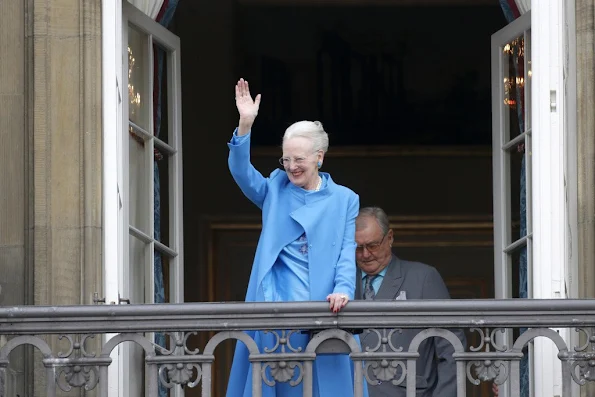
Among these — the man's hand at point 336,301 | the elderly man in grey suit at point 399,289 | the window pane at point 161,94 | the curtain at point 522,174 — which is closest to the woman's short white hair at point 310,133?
the man's hand at point 336,301

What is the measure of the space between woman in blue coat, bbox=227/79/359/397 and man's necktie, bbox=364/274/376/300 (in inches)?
43.1

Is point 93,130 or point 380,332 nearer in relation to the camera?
point 380,332

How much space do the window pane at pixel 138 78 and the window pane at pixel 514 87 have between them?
1.79 m

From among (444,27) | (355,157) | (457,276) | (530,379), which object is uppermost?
(444,27)

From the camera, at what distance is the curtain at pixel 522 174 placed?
28.5 ft

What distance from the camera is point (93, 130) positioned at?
854 cm

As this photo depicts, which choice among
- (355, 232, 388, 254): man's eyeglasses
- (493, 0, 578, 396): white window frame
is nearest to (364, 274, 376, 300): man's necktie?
(355, 232, 388, 254): man's eyeglasses

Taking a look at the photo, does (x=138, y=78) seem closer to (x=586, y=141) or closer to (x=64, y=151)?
(x=64, y=151)

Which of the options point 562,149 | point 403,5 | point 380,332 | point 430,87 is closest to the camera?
point 380,332

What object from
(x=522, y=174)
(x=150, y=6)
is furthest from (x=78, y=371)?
(x=522, y=174)

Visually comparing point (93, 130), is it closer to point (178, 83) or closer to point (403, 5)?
point (178, 83)

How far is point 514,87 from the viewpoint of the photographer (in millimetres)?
9164

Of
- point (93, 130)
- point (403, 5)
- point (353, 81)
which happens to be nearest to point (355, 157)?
point (353, 81)

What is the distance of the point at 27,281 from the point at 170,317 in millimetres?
1152
